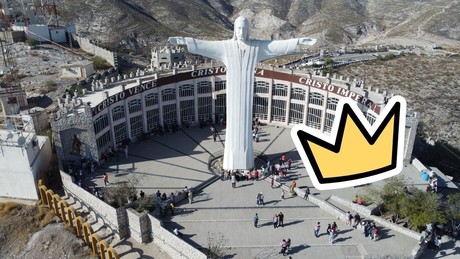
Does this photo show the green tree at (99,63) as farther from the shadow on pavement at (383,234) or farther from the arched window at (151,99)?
the shadow on pavement at (383,234)

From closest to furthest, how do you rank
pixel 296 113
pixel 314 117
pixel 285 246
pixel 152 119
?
pixel 285 246, pixel 152 119, pixel 314 117, pixel 296 113

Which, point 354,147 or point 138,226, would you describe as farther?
point 138,226

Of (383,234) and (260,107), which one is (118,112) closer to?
(260,107)

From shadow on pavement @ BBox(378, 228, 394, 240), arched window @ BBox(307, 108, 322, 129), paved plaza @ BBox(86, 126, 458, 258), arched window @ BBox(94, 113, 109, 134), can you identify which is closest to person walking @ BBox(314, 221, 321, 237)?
paved plaza @ BBox(86, 126, 458, 258)

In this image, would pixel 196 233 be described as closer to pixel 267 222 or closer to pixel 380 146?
pixel 267 222

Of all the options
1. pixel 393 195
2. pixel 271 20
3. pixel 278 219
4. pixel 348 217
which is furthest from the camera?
pixel 271 20

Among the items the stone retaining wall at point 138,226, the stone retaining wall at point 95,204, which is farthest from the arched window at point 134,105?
the stone retaining wall at point 138,226

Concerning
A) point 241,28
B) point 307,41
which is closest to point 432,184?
point 307,41

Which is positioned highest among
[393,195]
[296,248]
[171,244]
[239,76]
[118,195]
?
[239,76]
